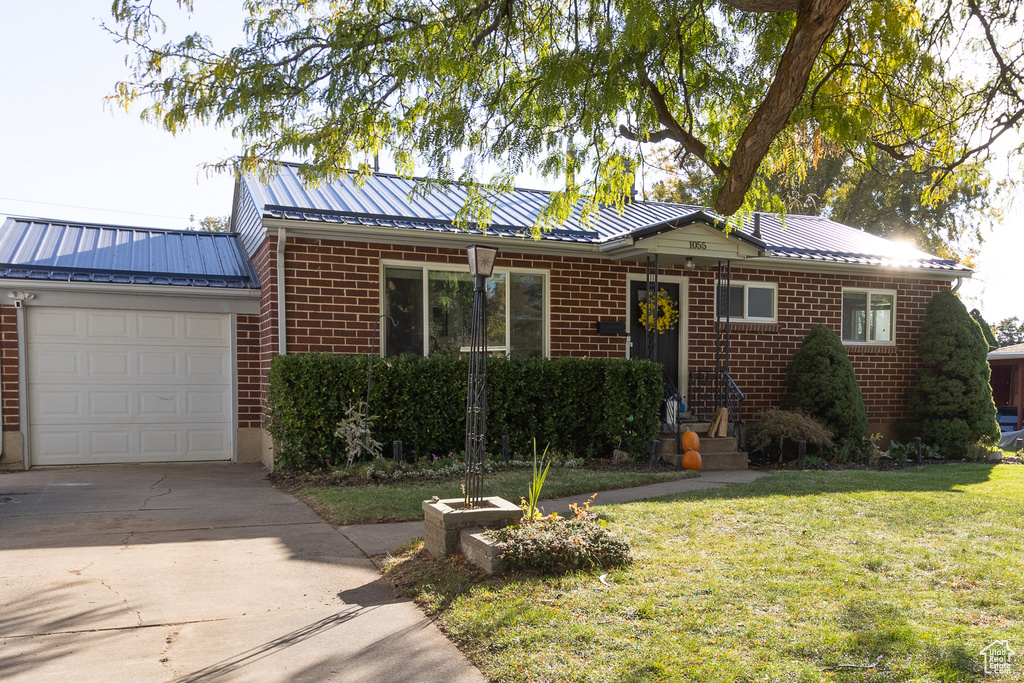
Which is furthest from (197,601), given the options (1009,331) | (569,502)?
(1009,331)

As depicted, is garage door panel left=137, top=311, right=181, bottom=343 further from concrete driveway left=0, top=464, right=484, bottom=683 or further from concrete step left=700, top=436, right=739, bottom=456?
concrete step left=700, top=436, right=739, bottom=456

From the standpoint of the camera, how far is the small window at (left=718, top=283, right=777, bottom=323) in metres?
13.0

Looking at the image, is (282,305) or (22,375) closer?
(282,305)

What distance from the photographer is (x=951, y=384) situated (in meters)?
13.1

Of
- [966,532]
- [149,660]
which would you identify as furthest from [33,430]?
[966,532]

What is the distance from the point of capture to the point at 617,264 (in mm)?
12227

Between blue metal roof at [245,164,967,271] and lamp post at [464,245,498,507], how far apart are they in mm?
3393

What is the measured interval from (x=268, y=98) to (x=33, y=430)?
7.33 meters

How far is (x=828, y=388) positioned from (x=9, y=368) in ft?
40.5

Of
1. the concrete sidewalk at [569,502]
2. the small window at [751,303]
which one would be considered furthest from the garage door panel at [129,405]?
the small window at [751,303]

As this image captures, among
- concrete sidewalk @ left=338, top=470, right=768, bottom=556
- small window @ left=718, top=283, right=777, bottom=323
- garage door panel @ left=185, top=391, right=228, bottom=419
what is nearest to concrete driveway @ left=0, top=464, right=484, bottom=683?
concrete sidewalk @ left=338, top=470, right=768, bottom=556

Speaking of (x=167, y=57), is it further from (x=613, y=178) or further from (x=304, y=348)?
(x=304, y=348)

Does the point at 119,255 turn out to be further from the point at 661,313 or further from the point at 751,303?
the point at 751,303

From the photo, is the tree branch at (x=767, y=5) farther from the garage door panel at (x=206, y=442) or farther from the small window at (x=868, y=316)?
the garage door panel at (x=206, y=442)
